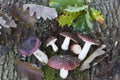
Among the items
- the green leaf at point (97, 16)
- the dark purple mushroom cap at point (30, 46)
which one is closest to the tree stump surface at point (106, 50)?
the green leaf at point (97, 16)

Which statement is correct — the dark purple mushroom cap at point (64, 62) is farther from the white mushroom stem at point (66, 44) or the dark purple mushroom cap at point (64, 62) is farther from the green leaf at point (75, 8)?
the green leaf at point (75, 8)

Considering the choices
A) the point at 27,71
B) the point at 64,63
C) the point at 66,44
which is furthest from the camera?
the point at 66,44

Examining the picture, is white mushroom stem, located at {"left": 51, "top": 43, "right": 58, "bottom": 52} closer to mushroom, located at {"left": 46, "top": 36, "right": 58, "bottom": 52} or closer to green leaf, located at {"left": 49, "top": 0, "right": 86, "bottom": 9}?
mushroom, located at {"left": 46, "top": 36, "right": 58, "bottom": 52}

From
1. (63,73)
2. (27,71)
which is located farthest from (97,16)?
(27,71)

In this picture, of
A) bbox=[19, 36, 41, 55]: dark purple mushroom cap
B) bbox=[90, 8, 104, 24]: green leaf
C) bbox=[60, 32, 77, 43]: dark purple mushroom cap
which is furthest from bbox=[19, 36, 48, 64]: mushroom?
bbox=[90, 8, 104, 24]: green leaf

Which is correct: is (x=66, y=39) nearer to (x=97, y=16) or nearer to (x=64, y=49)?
(x=64, y=49)

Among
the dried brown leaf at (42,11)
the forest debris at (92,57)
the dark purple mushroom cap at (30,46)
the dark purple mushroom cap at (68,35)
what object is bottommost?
the forest debris at (92,57)
